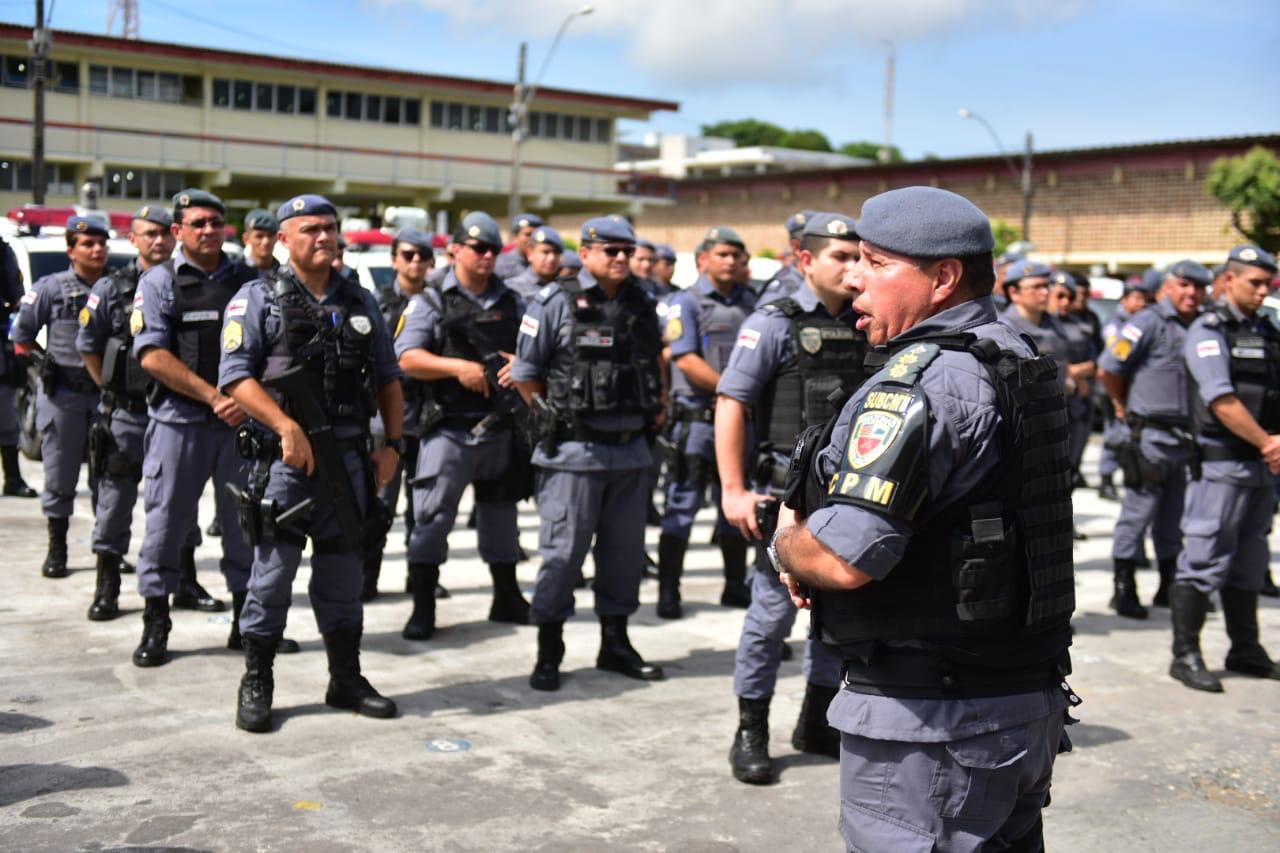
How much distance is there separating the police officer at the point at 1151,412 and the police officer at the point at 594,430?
133 inches

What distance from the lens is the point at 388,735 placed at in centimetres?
542

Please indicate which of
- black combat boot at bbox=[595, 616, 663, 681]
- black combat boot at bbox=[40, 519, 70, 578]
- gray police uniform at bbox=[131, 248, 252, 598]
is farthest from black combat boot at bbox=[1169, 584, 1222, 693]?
black combat boot at bbox=[40, 519, 70, 578]

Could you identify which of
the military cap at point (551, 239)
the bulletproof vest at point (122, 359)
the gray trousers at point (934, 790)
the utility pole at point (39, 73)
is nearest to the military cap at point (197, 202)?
the bulletproof vest at point (122, 359)

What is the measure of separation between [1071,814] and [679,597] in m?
3.37

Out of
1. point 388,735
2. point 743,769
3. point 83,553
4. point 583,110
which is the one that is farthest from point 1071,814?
point 583,110

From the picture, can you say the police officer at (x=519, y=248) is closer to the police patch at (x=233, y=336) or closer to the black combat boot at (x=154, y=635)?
the black combat boot at (x=154, y=635)

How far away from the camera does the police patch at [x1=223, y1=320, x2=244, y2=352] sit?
538 centimetres

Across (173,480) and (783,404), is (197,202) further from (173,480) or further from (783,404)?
(783,404)

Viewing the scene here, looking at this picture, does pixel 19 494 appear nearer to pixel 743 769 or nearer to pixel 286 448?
pixel 286 448

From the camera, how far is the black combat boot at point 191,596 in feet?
24.3

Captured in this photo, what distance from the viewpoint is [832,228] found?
5.36m

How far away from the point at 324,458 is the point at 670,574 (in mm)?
2965

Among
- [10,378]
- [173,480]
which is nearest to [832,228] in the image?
[173,480]

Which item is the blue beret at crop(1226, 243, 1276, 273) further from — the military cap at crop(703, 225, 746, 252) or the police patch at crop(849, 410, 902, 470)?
the police patch at crop(849, 410, 902, 470)
